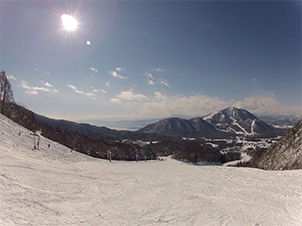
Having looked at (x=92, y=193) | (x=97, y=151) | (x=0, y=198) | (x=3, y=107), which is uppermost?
(x=3, y=107)

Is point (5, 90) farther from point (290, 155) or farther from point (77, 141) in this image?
point (290, 155)

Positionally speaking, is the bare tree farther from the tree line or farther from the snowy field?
the snowy field

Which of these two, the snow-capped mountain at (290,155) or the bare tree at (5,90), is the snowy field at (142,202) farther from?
the bare tree at (5,90)

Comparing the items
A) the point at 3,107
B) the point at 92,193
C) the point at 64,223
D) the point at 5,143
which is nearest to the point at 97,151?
the point at 3,107

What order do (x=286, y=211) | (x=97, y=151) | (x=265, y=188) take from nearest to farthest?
(x=286, y=211), (x=265, y=188), (x=97, y=151)

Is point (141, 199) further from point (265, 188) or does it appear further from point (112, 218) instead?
point (265, 188)

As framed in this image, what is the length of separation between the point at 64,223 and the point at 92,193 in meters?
4.63

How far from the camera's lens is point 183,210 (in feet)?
34.0

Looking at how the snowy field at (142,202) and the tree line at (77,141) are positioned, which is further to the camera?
the tree line at (77,141)

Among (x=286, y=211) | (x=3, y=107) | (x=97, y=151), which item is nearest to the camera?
(x=286, y=211)

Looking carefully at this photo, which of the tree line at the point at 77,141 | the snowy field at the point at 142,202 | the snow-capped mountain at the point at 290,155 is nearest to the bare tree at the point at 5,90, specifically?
the tree line at the point at 77,141

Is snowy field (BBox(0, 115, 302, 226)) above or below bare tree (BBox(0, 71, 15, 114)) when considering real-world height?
below

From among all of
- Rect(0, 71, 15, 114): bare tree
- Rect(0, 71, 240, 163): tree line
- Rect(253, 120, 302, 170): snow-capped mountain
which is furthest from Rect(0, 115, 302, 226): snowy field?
Rect(0, 71, 15, 114): bare tree

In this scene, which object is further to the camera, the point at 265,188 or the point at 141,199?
the point at 265,188
